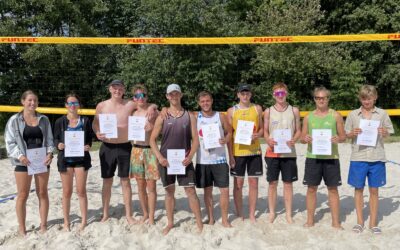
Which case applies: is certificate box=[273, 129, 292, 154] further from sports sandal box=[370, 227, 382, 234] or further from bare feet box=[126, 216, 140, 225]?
bare feet box=[126, 216, 140, 225]

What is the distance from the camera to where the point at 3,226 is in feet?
14.9

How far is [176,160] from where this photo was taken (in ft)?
13.6

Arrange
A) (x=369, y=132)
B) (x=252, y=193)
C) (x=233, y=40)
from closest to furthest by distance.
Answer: (x=369, y=132) < (x=252, y=193) < (x=233, y=40)

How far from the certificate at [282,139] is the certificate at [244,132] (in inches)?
10.4

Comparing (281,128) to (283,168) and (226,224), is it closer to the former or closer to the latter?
(283,168)

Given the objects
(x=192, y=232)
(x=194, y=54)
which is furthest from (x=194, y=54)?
(x=192, y=232)

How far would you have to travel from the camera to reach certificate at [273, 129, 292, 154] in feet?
14.3

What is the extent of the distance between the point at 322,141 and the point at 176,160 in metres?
1.46

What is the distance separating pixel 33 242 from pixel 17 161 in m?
0.79

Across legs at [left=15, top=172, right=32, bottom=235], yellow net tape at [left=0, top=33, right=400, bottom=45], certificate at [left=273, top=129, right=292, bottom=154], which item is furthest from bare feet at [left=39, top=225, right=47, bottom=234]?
yellow net tape at [left=0, top=33, right=400, bottom=45]

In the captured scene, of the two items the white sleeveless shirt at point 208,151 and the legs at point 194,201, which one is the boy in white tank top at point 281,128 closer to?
the white sleeveless shirt at point 208,151

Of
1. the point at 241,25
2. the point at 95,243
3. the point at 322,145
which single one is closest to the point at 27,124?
the point at 95,243

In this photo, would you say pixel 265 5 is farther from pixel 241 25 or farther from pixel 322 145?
pixel 322 145

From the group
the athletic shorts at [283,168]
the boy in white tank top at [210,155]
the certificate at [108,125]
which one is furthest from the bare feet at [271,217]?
the certificate at [108,125]
